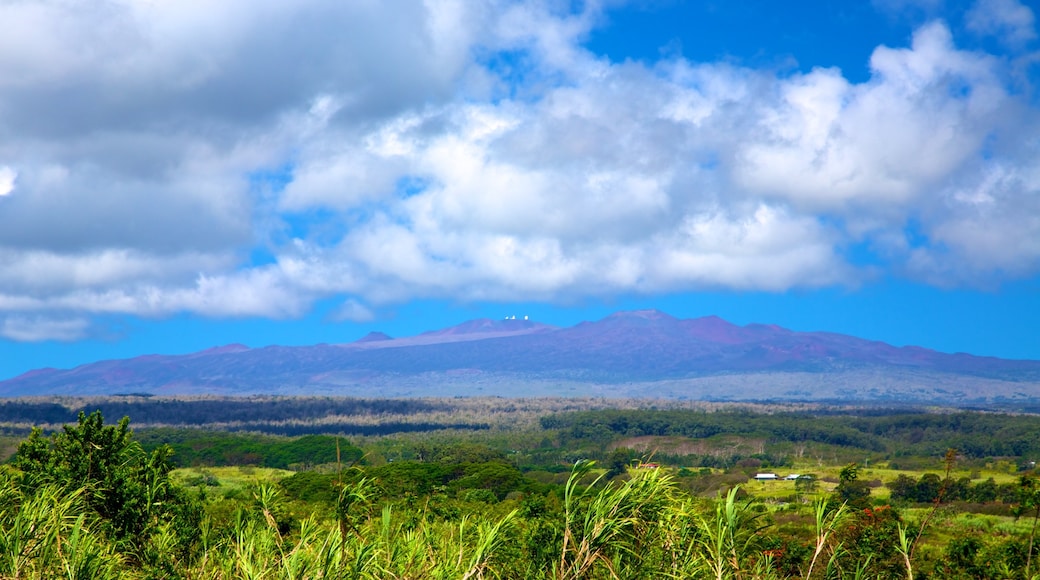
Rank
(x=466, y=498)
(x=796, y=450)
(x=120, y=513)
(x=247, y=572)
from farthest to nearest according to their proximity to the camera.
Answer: (x=796, y=450)
(x=466, y=498)
(x=120, y=513)
(x=247, y=572)

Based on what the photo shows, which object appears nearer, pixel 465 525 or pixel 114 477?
pixel 465 525

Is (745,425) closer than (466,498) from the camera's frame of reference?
No

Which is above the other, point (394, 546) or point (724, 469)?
point (394, 546)

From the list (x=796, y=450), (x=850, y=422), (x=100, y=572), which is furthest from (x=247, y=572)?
(x=850, y=422)

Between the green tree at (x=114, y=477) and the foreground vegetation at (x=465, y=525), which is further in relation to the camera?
the green tree at (x=114, y=477)

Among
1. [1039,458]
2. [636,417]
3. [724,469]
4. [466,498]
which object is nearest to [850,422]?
[636,417]

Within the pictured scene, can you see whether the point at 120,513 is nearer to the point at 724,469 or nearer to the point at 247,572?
the point at 247,572

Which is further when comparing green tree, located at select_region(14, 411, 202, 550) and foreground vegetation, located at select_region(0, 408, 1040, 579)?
green tree, located at select_region(14, 411, 202, 550)

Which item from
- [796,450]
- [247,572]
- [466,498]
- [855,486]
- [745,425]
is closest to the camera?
[247,572]

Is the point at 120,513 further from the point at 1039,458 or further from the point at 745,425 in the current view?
the point at 745,425
